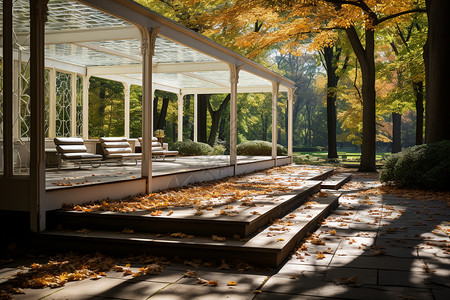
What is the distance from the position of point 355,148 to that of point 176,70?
4795 cm

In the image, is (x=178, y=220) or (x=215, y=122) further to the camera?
(x=215, y=122)

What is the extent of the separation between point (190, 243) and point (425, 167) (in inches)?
289

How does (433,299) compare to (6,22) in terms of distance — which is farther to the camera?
(6,22)

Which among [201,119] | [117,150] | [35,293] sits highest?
[201,119]

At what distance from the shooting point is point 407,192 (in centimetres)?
1046

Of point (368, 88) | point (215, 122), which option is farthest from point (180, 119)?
point (368, 88)

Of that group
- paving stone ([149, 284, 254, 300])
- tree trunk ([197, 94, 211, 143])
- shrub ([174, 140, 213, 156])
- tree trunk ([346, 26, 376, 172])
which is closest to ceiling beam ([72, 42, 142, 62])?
shrub ([174, 140, 213, 156])

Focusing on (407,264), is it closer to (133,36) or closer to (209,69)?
(133,36)

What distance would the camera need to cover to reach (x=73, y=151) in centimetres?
1095

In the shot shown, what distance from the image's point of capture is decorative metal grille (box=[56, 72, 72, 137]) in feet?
45.6

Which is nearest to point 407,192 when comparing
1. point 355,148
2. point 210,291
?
point 210,291

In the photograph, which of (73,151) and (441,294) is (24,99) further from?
(441,294)

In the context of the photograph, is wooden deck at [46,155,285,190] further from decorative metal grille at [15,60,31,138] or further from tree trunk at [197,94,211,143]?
tree trunk at [197,94,211,143]

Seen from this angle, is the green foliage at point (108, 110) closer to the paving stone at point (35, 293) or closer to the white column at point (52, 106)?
the white column at point (52, 106)
